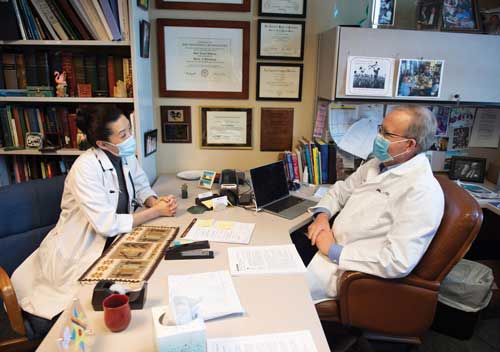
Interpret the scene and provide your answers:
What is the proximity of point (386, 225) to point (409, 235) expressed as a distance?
0.50 feet

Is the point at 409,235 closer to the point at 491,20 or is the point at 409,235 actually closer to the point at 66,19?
the point at 491,20

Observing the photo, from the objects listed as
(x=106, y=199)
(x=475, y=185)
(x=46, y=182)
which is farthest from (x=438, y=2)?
(x=46, y=182)

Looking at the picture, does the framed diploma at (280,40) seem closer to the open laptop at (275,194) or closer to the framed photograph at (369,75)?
the framed photograph at (369,75)

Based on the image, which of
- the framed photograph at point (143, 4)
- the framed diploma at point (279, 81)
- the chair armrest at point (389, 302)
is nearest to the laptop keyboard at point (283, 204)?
the chair armrest at point (389, 302)

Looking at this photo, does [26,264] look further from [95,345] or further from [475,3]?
[475,3]

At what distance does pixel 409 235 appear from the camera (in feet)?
4.48

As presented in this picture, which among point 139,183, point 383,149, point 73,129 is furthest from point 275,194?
point 73,129

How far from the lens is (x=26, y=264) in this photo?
5.12ft

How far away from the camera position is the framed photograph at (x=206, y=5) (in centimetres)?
229

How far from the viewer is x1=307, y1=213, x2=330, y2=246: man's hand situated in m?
1.74

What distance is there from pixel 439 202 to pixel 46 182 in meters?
1.85

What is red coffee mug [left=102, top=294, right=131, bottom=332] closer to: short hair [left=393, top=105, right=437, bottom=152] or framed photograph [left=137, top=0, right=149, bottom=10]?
short hair [left=393, top=105, right=437, bottom=152]

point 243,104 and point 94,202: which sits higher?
point 243,104

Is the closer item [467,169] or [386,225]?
[386,225]
